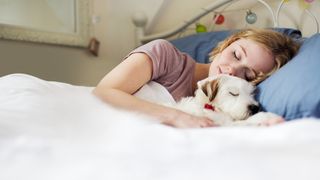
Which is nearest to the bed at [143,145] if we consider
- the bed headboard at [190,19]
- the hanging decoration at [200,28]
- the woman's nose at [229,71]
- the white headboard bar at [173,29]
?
the woman's nose at [229,71]

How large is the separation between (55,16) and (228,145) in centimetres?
185

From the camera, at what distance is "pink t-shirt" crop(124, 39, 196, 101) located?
3.62 feet

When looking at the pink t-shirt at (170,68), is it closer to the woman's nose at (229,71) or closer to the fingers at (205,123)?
the woman's nose at (229,71)

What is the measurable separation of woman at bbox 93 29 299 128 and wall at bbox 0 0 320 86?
701 mm

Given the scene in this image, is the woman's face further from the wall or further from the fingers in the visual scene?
the wall

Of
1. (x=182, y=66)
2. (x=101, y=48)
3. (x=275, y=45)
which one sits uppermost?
(x=275, y=45)

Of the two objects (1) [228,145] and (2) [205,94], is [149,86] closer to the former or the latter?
(2) [205,94]

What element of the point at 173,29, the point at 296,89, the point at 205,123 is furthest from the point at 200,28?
the point at 205,123

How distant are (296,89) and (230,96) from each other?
19 cm

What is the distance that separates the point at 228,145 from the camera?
474 mm

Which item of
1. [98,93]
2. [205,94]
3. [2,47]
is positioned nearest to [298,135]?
[205,94]

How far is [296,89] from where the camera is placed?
0.82m

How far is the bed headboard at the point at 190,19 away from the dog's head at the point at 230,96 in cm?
87

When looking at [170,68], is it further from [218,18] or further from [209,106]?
[218,18]
